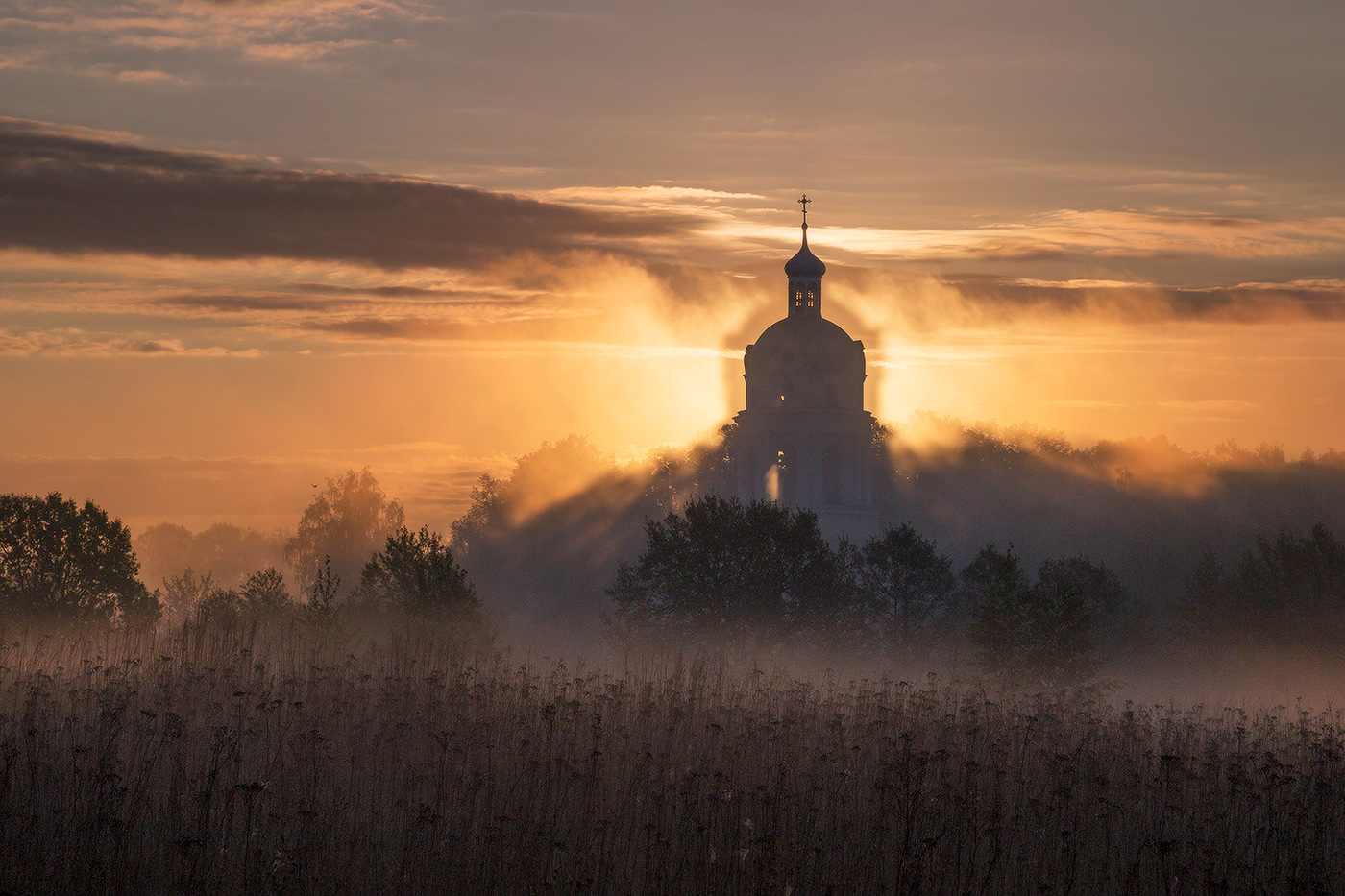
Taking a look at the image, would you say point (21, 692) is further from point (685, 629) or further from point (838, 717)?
point (685, 629)

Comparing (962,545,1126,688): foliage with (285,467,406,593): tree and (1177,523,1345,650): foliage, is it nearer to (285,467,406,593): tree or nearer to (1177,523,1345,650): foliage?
(1177,523,1345,650): foliage

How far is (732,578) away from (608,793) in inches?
1440

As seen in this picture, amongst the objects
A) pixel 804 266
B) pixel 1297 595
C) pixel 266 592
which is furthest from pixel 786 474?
pixel 266 592

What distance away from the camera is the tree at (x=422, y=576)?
33.6 m

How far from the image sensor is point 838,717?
1300cm

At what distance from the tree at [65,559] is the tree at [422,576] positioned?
890 inches

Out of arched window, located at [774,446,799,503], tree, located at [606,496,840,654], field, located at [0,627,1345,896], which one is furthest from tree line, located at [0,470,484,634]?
arched window, located at [774,446,799,503]

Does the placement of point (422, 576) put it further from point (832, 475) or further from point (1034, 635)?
point (832, 475)

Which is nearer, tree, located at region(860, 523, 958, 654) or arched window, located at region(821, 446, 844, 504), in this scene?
tree, located at region(860, 523, 958, 654)

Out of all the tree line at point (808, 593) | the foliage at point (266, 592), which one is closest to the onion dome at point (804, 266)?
the tree line at point (808, 593)

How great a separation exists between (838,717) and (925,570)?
125 ft

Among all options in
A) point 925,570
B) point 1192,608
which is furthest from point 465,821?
point 1192,608

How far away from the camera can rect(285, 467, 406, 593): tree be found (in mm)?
119562

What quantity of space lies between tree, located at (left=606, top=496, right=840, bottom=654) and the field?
103 ft
